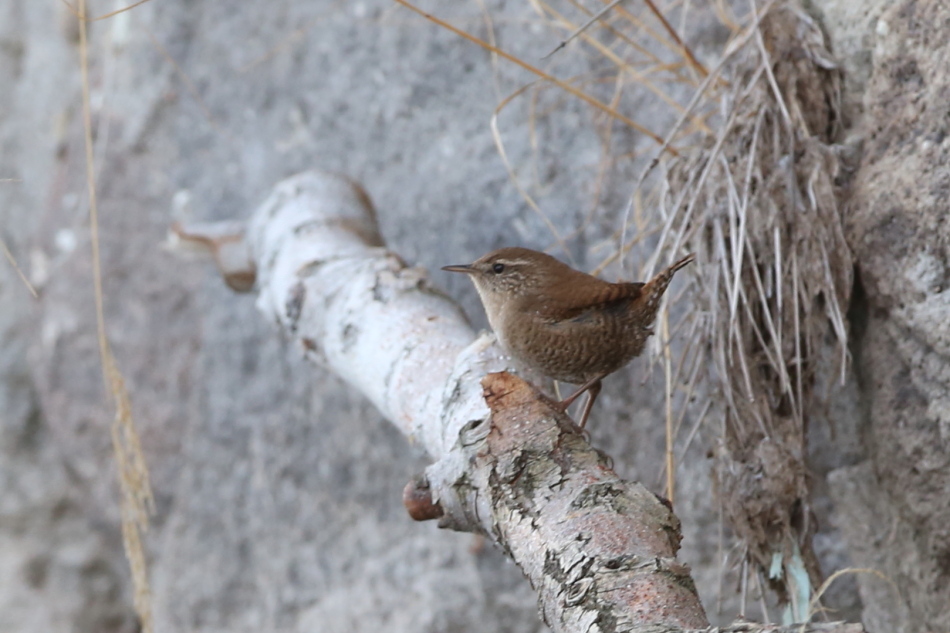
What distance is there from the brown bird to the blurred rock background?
0.27 metres

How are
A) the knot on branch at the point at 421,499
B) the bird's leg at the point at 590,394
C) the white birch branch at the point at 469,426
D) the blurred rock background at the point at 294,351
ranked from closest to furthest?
the white birch branch at the point at 469,426, the knot on branch at the point at 421,499, the bird's leg at the point at 590,394, the blurred rock background at the point at 294,351

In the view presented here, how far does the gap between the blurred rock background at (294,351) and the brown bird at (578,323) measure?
0.27 meters

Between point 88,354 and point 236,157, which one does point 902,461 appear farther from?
point 88,354

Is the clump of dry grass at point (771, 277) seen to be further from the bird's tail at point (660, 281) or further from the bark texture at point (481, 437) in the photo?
the bark texture at point (481, 437)

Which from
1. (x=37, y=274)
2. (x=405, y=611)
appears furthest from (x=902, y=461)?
(x=37, y=274)

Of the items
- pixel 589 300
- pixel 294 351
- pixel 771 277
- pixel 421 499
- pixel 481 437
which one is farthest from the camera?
pixel 294 351

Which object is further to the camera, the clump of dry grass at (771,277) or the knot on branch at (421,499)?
the clump of dry grass at (771,277)

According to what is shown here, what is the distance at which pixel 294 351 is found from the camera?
285 centimetres

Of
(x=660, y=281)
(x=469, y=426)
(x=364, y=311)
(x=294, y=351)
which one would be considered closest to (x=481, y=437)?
(x=469, y=426)

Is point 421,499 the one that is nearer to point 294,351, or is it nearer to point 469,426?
point 469,426

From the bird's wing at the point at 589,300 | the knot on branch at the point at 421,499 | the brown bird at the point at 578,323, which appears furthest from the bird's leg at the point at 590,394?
the knot on branch at the point at 421,499

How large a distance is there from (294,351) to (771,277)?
1.55m

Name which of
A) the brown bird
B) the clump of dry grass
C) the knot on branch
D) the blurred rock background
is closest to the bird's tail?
the brown bird

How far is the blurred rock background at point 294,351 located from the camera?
70.8 inches
